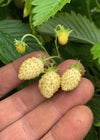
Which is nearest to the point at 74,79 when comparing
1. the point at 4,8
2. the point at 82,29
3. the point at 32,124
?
the point at 32,124

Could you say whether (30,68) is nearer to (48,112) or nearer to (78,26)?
(48,112)

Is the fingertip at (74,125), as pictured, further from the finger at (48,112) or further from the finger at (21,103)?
the finger at (21,103)

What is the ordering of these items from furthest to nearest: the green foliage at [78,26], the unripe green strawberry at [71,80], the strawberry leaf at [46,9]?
1. the green foliage at [78,26]
2. the unripe green strawberry at [71,80]
3. the strawberry leaf at [46,9]

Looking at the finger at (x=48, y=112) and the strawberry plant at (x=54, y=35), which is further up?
the strawberry plant at (x=54, y=35)

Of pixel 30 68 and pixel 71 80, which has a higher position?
pixel 30 68

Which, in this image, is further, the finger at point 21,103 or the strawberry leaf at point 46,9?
the finger at point 21,103

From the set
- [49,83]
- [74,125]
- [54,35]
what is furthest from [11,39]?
[74,125]

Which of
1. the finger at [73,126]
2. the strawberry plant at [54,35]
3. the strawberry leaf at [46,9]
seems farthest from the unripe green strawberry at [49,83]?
the strawberry leaf at [46,9]

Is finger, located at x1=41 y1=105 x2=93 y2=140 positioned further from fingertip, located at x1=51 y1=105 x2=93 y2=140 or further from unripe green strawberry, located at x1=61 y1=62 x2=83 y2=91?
unripe green strawberry, located at x1=61 y1=62 x2=83 y2=91
